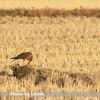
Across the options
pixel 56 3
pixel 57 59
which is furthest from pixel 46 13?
pixel 57 59

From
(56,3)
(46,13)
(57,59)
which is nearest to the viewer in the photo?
(57,59)

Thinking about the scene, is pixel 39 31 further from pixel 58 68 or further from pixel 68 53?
pixel 58 68

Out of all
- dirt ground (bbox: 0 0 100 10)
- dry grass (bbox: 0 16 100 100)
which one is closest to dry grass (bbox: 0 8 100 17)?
dirt ground (bbox: 0 0 100 10)

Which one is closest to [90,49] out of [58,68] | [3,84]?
[58,68]

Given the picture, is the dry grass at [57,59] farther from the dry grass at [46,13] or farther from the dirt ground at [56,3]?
the dirt ground at [56,3]

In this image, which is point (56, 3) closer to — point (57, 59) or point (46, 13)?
point (46, 13)

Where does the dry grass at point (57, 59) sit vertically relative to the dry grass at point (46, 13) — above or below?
below

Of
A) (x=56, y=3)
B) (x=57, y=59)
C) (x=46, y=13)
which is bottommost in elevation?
(x=57, y=59)

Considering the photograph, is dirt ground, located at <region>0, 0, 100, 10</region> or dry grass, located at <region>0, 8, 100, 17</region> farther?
dirt ground, located at <region>0, 0, 100, 10</region>

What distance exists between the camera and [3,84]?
15.3 ft

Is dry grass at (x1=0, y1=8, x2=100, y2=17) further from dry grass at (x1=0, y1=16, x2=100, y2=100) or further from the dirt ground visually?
dry grass at (x1=0, y1=16, x2=100, y2=100)

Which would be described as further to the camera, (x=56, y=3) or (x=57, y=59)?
(x=56, y=3)

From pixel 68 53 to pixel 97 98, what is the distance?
4030 mm

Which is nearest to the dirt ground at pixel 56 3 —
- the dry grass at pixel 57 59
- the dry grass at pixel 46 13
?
the dry grass at pixel 46 13
